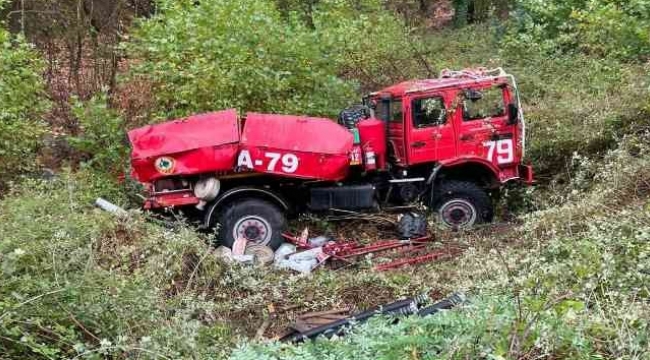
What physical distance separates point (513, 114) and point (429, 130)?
1.06m

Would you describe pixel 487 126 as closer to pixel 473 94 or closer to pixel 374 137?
pixel 473 94

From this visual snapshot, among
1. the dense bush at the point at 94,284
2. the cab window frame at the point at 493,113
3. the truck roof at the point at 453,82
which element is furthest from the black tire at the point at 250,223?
the cab window frame at the point at 493,113

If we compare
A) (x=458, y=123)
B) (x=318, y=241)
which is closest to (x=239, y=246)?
(x=318, y=241)

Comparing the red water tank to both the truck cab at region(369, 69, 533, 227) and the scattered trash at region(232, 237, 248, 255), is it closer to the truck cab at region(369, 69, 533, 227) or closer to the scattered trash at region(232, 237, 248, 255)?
the truck cab at region(369, 69, 533, 227)

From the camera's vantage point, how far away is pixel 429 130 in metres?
7.83

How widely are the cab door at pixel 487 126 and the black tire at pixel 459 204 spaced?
0.45 m

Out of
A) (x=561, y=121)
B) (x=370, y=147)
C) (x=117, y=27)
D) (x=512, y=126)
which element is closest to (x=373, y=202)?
(x=370, y=147)

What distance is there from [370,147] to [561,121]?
2991mm

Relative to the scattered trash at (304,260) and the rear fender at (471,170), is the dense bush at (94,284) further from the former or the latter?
the rear fender at (471,170)

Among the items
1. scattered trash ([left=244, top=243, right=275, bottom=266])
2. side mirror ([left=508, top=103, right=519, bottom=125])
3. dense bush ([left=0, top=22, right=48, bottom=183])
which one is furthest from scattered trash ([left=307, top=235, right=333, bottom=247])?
dense bush ([left=0, top=22, right=48, bottom=183])

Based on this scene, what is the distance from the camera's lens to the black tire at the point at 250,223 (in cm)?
746

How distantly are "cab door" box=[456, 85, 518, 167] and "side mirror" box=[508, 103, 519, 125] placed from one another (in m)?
Answer: 0.04

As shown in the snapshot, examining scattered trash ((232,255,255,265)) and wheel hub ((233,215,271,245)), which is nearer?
scattered trash ((232,255,255,265))

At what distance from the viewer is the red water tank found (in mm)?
7863
